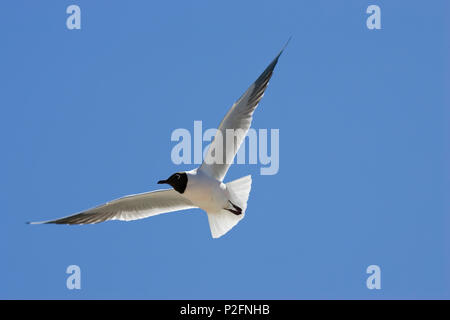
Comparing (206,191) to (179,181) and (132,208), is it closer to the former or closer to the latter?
(179,181)

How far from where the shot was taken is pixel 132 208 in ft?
22.5

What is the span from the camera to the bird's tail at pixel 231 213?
6332 millimetres

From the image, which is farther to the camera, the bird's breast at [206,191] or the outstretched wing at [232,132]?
the outstretched wing at [232,132]

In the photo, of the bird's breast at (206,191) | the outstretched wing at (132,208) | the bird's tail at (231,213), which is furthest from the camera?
the outstretched wing at (132,208)

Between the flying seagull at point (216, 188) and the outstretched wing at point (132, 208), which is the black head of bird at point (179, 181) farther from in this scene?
the outstretched wing at point (132, 208)

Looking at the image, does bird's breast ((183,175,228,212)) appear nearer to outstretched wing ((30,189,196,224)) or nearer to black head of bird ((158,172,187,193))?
black head of bird ((158,172,187,193))

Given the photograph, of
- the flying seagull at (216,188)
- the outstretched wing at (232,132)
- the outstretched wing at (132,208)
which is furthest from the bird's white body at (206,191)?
the outstretched wing at (132,208)

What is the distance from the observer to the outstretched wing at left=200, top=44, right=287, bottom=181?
6.39 meters

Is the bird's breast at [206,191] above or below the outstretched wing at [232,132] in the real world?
below

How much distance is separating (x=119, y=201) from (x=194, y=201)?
828 mm

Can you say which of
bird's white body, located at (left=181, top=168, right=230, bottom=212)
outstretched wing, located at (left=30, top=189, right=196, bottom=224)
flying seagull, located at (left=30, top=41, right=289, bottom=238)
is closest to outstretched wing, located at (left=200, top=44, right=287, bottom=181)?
flying seagull, located at (left=30, top=41, right=289, bottom=238)

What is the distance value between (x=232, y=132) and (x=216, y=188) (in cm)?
58

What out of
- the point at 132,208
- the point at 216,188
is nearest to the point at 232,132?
the point at 216,188

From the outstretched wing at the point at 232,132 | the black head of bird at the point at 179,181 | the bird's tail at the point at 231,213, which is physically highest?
the outstretched wing at the point at 232,132
